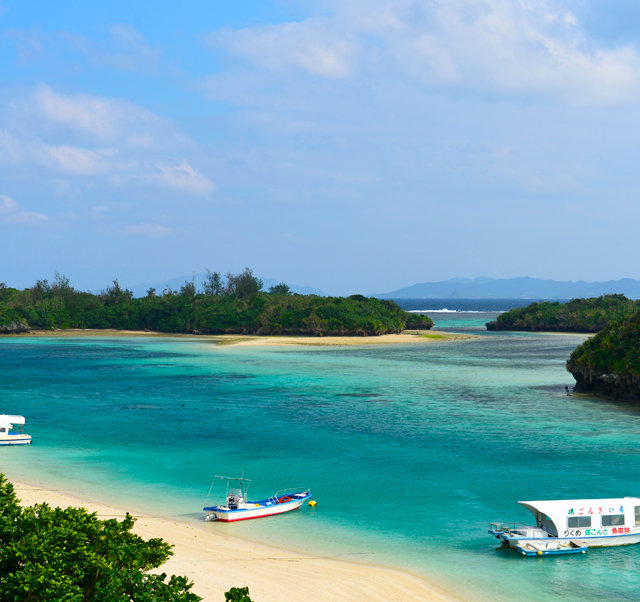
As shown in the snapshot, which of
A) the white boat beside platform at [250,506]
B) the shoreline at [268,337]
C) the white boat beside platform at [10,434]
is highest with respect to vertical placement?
the shoreline at [268,337]

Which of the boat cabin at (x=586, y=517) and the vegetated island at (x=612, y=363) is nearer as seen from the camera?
the boat cabin at (x=586, y=517)

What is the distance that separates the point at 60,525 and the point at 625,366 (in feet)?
157

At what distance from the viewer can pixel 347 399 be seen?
52.6 metres

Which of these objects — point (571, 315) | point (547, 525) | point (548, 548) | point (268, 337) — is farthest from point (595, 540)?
point (571, 315)

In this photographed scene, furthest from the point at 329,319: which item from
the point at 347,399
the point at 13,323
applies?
the point at 347,399

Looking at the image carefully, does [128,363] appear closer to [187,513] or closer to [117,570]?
[187,513]

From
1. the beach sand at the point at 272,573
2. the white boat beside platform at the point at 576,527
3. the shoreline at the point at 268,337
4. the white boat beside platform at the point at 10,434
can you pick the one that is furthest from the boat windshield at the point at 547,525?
the shoreline at the point at 268,337

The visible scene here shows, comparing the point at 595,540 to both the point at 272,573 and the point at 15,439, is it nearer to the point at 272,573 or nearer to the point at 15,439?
the point at 272,573

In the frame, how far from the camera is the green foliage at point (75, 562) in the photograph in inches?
437

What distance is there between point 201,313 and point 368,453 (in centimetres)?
11584

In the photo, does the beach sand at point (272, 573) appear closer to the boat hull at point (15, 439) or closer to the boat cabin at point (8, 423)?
the boat hull at point (15, 439)

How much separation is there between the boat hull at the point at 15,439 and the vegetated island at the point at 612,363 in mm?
42548

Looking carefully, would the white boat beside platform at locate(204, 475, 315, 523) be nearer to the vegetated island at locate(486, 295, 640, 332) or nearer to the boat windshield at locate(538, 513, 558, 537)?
the boat windshield at locate(538, 513, 558, 537)

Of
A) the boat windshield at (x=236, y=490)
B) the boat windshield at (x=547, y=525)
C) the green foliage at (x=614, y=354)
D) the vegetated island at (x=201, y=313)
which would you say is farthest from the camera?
the vegetated island at (x=201, y=313)
